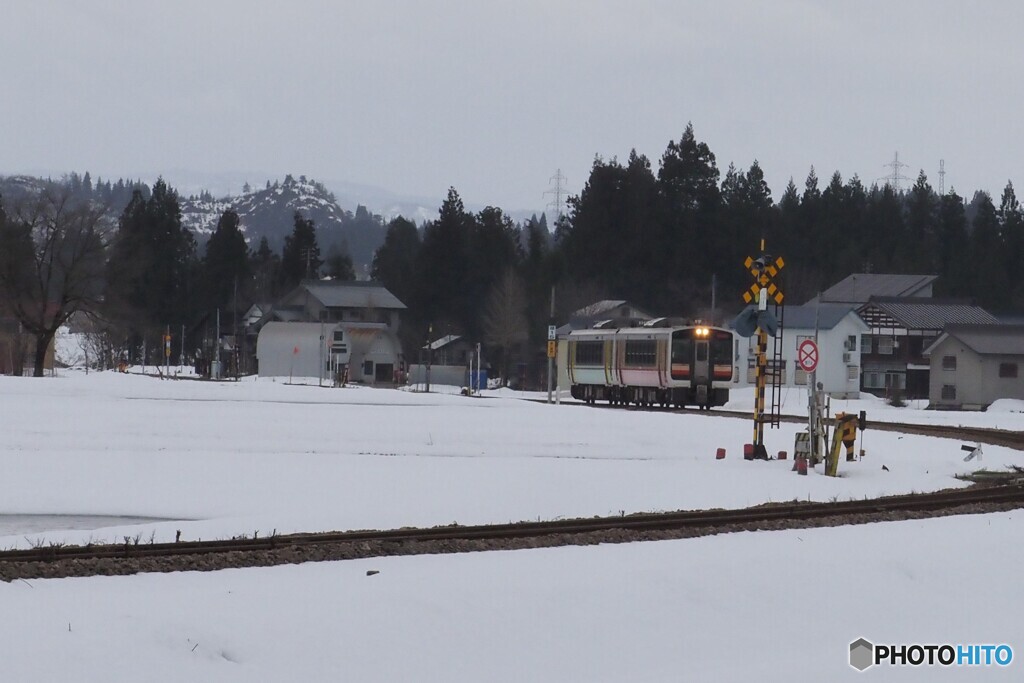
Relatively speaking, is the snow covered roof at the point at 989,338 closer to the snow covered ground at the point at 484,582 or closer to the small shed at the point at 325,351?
the small shed at the point at 325,351

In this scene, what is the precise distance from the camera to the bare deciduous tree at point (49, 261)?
211ft

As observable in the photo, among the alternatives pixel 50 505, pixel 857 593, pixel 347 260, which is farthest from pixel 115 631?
pixel 347 260

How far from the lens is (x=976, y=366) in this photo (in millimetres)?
71438

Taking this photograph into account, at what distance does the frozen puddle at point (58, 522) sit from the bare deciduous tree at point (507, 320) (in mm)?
73745

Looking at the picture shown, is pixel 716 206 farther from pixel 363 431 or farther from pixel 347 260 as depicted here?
pixel 363 431

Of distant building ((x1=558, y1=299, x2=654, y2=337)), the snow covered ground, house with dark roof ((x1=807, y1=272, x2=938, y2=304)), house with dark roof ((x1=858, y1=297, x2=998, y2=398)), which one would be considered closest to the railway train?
the snow covered ground

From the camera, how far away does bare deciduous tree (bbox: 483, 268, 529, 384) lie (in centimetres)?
9906

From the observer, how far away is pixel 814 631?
11.6 metres

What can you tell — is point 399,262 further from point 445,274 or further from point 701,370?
point 701,370

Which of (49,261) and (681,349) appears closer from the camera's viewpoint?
(681,349)

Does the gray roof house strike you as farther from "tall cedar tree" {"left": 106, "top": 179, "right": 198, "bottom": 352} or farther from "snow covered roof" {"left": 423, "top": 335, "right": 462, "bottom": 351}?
"tall cedar tree" {"left": 106, "top": 179, "right": 198, "bottom": 352}

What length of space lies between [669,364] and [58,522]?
109 feet

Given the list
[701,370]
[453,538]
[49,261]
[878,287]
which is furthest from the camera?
[878,287]

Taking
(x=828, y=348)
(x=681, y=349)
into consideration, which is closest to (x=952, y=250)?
(x=828, y=348)
